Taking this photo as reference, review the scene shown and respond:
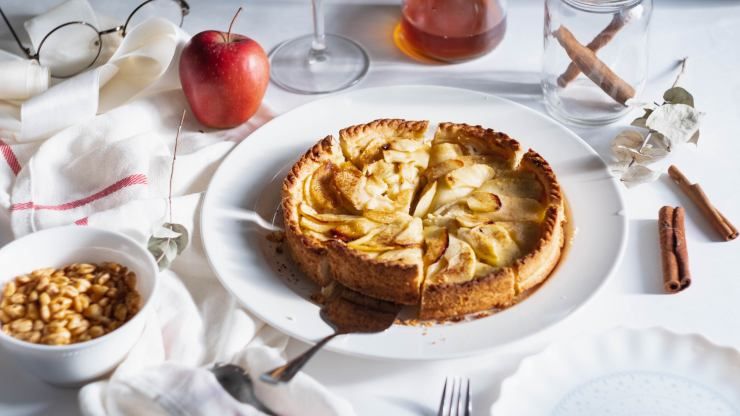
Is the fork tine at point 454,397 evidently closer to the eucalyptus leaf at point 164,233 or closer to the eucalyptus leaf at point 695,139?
the eucalyptus leaf at point 164,233

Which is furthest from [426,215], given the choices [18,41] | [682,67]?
[18,41]

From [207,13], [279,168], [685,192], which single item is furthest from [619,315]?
[207,13]

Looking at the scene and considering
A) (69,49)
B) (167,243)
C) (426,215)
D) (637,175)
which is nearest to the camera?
(167,243)

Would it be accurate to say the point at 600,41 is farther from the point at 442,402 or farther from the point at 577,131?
the point at 442,402

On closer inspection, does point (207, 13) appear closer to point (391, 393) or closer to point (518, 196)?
point (518, 196)

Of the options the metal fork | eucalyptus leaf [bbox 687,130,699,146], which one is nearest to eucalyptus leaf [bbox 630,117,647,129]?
eucalyptus leaf [bbox 687,130,699,146]

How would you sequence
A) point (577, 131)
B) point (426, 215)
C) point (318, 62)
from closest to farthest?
point (426, 215) → point (577, 131) → point (318, 62)

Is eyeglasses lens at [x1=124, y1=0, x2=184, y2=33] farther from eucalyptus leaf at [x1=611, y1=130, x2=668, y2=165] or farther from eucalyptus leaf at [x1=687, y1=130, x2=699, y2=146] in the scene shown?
eucalyptus leaf at [x1=687, y1=130, x2=699, y2=146]

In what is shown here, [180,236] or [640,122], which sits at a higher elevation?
[640,122]
